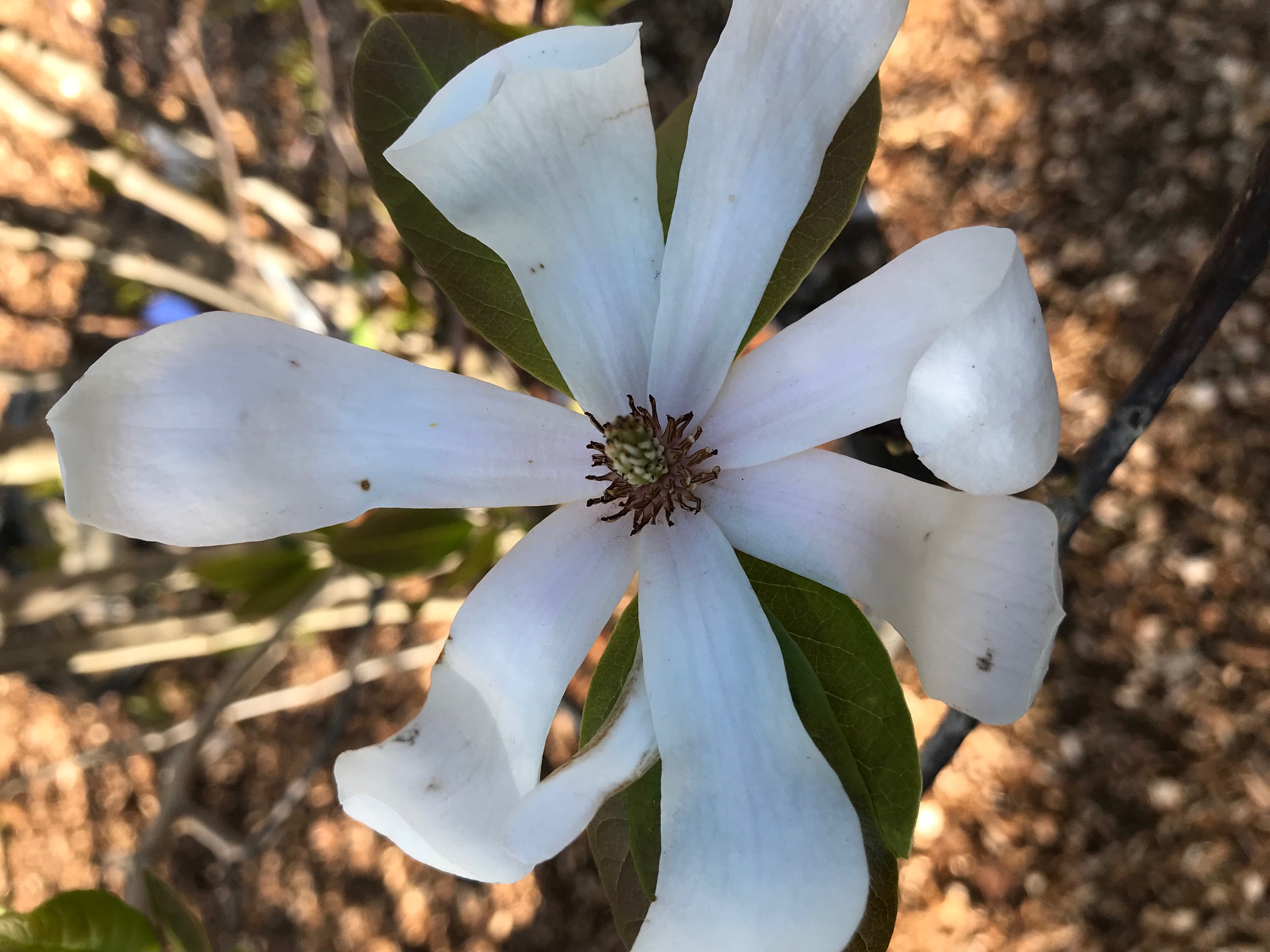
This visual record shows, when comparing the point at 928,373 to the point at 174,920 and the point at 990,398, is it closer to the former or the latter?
the point at 990,398

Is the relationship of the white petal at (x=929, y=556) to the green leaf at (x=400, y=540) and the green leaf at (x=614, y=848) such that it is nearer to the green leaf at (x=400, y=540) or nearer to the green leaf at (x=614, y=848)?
the green leaf at (x=614, y=848)

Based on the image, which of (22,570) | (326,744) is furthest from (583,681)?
(22,570)

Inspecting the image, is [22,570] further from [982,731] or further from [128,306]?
[982,731]

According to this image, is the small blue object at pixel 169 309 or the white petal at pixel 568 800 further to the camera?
the small blue object at pixel 169 309

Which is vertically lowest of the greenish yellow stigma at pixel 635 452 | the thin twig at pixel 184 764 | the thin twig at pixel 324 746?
the thin twig at pixel 324 746

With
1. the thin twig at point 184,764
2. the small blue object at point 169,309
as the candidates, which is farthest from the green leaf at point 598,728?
the small blue object at point 169,309

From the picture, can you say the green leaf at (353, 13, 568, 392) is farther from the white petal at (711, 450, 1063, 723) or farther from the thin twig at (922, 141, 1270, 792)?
the thin twig at (922, 141, 1270, 792)
